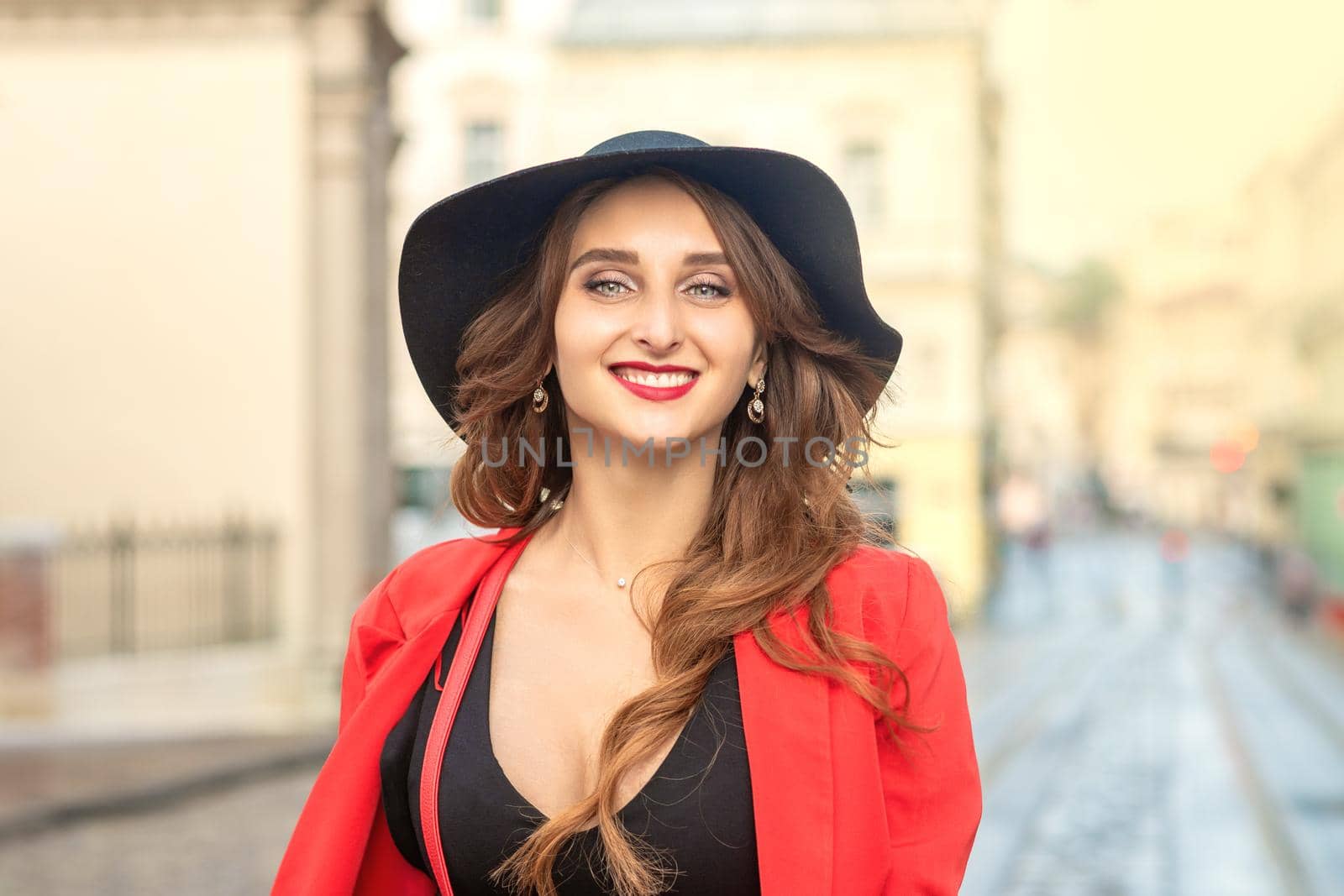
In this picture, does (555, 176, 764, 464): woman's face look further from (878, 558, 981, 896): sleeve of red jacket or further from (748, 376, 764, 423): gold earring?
(878, 558, 981, 896): sleeve of red jacket

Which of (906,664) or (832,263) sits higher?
(832,263)

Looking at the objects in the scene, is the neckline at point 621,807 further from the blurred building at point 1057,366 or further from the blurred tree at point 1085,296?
the blurred tree at point 1085,296

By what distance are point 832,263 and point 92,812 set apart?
7152mm

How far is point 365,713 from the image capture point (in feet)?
6.44

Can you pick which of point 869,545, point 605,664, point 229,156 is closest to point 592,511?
point 605,664

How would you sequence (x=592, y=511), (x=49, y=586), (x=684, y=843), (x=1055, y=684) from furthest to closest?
(x=1055, y=684) → (x=49, y=586) → (x=592, y=511) → (x=684, y=843)

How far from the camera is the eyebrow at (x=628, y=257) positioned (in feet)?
6.28

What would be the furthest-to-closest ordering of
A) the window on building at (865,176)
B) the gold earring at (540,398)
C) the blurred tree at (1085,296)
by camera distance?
1. the blurred tree at (1085,296)
2. the window on building at (865,176)
3. the gold earring at (540,398)

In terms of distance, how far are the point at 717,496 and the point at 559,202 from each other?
454 mm

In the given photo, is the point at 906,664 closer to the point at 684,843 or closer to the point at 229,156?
the point at 684,843

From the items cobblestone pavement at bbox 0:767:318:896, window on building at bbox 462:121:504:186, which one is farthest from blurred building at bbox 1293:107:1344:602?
window on building at bbox 462:121:504:186

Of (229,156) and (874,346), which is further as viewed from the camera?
(229,156)

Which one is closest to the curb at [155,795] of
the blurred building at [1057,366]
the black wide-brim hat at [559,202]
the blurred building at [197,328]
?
the blurred building at [197,328]

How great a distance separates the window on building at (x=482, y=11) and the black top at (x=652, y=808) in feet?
93.9
